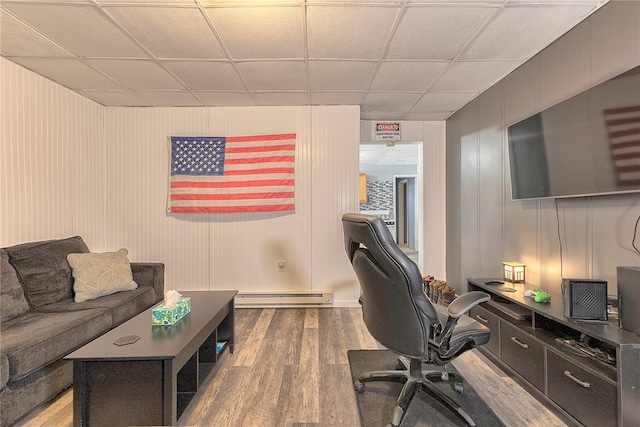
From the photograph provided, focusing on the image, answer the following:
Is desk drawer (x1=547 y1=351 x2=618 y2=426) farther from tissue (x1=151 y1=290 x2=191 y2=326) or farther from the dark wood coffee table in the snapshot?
tissue (x1=151 y1=290 x2=191 y2=326)

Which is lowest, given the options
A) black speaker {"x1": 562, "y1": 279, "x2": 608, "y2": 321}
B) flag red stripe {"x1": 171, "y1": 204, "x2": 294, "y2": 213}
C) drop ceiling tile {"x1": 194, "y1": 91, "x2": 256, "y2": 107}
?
black speaker {"x1": 562, "y1": 279, "x2": 608, "y2": 321}

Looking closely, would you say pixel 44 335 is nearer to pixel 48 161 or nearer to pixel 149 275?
pixel 149 275

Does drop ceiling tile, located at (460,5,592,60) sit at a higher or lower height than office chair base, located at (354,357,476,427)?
higher

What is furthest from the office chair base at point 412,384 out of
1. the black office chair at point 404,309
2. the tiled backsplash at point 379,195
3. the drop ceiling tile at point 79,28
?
the tiled backsplash at point 379,195

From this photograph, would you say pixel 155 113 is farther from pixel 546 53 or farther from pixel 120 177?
pixel 546 53

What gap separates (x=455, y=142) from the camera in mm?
4086

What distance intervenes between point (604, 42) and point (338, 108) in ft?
8.13

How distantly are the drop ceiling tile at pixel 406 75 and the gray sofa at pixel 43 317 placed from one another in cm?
310

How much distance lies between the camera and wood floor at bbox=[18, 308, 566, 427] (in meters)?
1.76

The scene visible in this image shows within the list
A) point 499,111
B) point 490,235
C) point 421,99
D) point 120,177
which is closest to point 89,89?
point 120,177

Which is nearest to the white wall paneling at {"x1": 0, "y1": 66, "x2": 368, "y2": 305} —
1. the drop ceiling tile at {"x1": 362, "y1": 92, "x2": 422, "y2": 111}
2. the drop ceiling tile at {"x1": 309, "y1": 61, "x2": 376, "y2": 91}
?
the drop ceiling tile at {"x1": 362, "y1": 92, "x2": 422, "y2": 111}

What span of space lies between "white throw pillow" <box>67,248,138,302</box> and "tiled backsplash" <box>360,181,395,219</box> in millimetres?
6530

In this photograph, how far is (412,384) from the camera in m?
1.77

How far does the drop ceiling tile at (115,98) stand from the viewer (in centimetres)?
336
